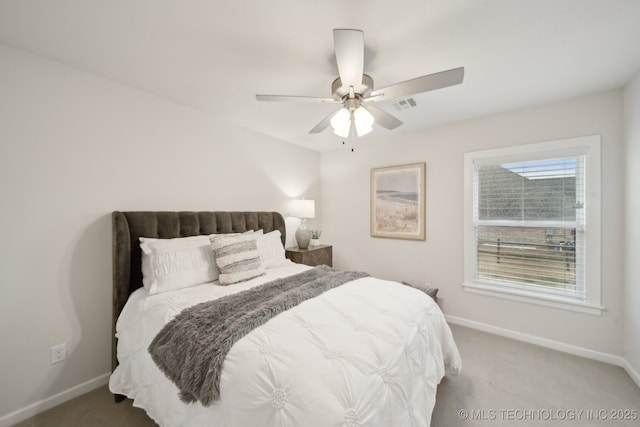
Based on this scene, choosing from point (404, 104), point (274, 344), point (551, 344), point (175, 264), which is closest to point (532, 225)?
point (551, 344)

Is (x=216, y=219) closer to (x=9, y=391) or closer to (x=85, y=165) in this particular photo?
(x=85, y=165)

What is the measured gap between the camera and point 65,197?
6.14ft

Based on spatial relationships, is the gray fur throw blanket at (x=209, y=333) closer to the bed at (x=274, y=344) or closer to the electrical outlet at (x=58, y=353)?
the bed at (x=274, y=344)

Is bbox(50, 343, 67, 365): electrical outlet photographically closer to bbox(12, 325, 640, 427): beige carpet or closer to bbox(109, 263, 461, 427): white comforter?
bbox(12, 325, 640, 427): beige carpet

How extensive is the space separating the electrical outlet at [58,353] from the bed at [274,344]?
33 centimetres

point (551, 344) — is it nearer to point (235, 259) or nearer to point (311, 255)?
point (311, 255)

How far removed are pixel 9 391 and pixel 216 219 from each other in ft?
5.93

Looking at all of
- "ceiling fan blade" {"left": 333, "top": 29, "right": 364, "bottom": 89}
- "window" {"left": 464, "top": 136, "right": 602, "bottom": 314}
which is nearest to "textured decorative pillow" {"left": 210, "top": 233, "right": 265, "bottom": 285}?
"ceiling fan blade" {"left": 333, "top": 29, "right": 364, "bottom": 89}

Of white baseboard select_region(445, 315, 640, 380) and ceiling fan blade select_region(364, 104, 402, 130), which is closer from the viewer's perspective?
ceiling fan blade select_region(364, 104, 402, 130)

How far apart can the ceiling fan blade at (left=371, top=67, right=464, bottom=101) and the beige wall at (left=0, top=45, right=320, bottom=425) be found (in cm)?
211

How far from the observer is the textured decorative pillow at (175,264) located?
1.90 meters

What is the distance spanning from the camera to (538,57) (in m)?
1.75

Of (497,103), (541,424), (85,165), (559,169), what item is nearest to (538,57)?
(497,103)

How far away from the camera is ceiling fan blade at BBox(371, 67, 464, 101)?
1.35 metres
